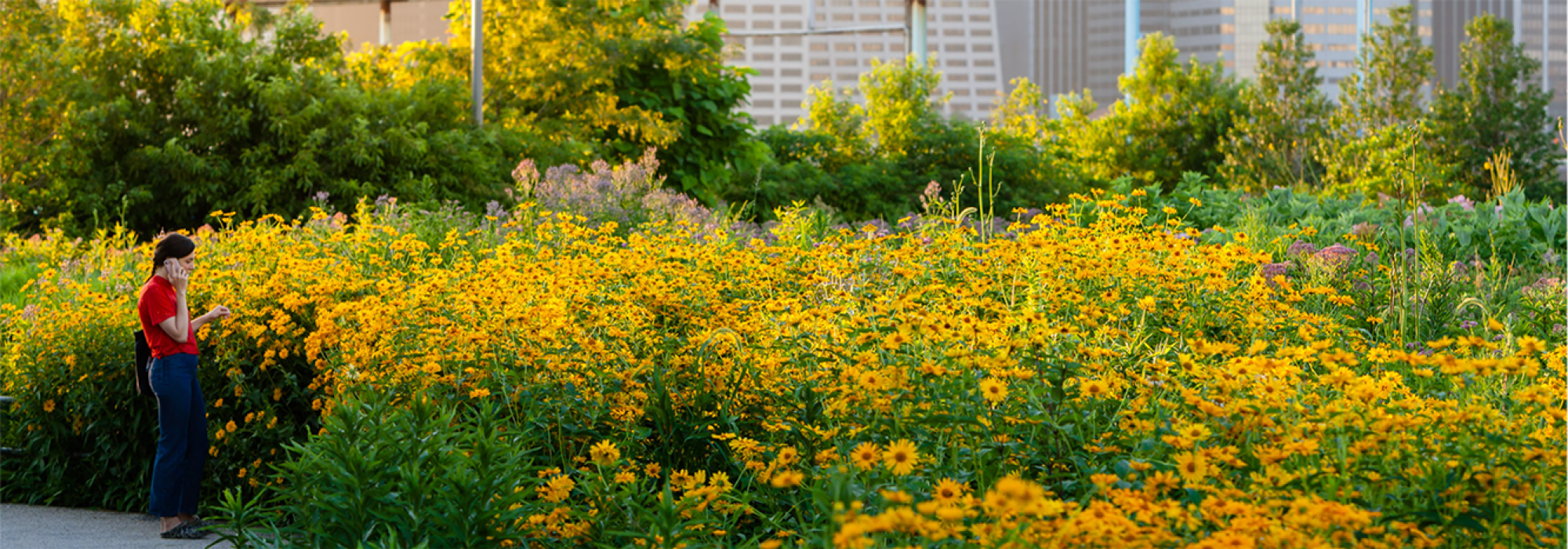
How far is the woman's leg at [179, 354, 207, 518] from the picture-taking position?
17.7ft

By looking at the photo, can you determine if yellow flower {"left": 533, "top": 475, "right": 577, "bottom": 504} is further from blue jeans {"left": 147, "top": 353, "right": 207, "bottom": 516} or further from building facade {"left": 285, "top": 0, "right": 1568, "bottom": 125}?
building facade {"left": 285, "top": 0, "right": 1568, "bottom": 125}

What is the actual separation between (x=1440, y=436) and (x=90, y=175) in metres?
14.1

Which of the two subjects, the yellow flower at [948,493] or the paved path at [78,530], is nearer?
the yellow flower at [948,493]

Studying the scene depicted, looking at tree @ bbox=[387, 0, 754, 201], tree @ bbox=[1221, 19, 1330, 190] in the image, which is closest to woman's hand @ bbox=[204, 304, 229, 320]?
tree @ bbox=[387, 0, 754, 201]

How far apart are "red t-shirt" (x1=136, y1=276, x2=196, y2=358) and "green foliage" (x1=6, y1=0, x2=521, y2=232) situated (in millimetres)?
7956

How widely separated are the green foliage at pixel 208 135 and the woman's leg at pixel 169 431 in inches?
316

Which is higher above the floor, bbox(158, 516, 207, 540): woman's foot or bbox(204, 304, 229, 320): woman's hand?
bbox(204, 304, 229, 320): woman's hand

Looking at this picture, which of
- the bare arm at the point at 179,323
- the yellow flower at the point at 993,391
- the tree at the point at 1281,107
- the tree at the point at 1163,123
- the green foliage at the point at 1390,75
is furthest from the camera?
the tree at the point at 1163,123

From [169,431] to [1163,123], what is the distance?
2310 cm

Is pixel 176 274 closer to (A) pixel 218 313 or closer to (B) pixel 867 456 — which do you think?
(A) pixel 218 313

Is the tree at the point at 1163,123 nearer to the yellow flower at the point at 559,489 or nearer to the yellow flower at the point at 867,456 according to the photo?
the yellow flower at the point at 559,489

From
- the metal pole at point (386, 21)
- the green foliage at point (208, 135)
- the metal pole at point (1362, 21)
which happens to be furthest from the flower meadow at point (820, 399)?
the metal pole at point (1362, 21)

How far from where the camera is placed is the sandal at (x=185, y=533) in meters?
5.39

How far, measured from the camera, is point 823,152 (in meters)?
20.9
